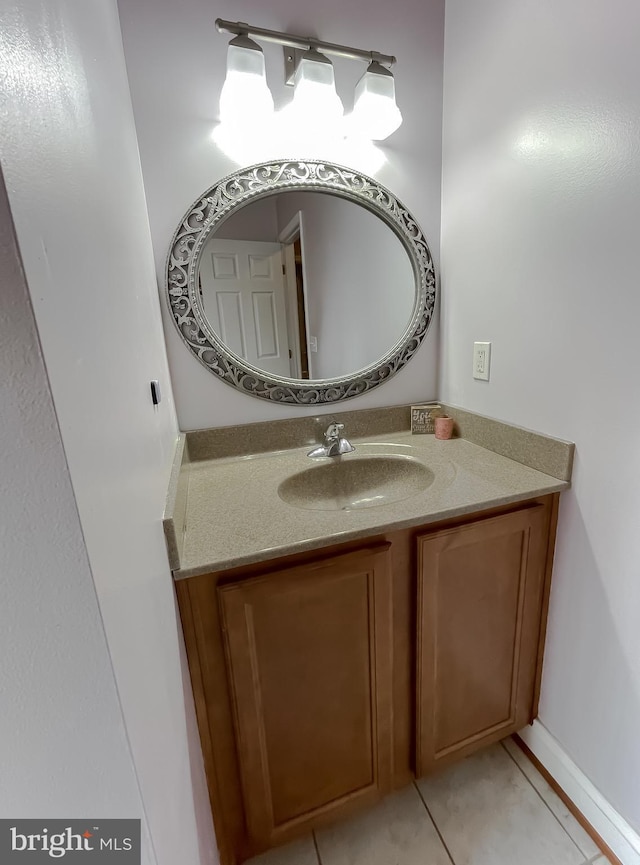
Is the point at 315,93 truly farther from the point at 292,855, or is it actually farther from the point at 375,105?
the point at 292,855

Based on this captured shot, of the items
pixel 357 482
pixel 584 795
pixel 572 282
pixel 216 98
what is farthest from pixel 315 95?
pixel 584 795

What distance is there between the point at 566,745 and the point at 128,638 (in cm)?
129

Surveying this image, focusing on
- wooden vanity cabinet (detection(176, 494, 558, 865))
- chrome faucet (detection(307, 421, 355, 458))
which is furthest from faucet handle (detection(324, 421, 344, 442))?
wooden vanity cabinet (detection(176, 494, 558, 865))

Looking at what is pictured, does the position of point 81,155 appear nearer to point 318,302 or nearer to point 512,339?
point 318,302

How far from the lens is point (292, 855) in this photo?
3.35 feet

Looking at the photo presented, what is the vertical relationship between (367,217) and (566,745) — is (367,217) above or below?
above

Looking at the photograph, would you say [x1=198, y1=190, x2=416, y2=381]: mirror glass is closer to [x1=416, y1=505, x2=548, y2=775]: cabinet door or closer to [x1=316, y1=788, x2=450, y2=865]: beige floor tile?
[x1=416, y1=505, x2=548, y2=775]: cabinet door

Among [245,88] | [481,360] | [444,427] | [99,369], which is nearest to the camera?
[99,369]

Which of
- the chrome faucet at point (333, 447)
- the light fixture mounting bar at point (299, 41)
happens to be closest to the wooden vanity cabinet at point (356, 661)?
the chrome faucet at point (333, 447)

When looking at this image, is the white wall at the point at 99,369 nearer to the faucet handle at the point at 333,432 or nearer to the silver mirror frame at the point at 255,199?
the silver mirror frame at the point at 255,199

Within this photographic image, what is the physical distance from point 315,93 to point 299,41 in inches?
5.3

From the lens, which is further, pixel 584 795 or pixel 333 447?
pixel 333 447

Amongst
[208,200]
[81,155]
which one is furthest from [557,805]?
[208,200]

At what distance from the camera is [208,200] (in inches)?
43.7
